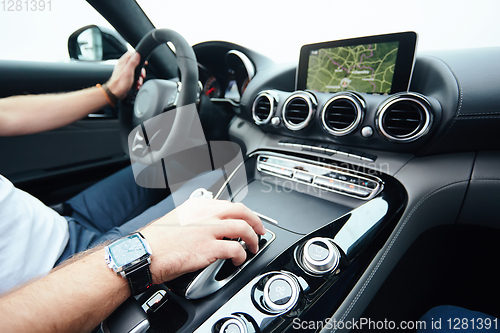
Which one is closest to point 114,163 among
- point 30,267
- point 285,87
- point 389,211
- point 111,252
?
point 30,267

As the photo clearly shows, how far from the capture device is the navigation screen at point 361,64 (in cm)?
88

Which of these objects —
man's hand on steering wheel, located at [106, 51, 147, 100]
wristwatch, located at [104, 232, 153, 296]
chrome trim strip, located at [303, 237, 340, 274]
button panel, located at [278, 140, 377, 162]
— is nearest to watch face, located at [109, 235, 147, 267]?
wristwatch, located at [104, 232, 153, 296]

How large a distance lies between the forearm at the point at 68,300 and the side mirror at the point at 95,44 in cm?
164

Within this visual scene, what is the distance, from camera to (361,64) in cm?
97

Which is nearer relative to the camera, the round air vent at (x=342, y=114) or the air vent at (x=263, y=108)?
the round air vent at (x=342, y=114)

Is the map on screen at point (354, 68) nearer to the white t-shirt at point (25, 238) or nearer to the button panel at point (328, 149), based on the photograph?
the button panel at point (328, 149)

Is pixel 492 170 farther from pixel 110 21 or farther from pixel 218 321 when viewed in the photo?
pixel 110 21

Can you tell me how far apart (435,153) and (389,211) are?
0.28 meters

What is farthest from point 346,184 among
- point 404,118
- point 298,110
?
point 298,110

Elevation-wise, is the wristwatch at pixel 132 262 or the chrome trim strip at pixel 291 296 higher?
the wristwatch at pixel 132 262

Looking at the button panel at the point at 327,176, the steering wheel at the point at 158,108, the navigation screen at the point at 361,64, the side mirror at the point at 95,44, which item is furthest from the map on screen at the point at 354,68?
the side mirror at the point at 95,44

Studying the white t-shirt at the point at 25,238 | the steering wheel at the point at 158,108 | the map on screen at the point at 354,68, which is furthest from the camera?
the steering wheel at the point at 158,108

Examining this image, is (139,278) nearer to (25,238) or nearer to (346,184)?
(25,238)

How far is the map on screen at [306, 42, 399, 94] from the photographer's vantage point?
92 cm
